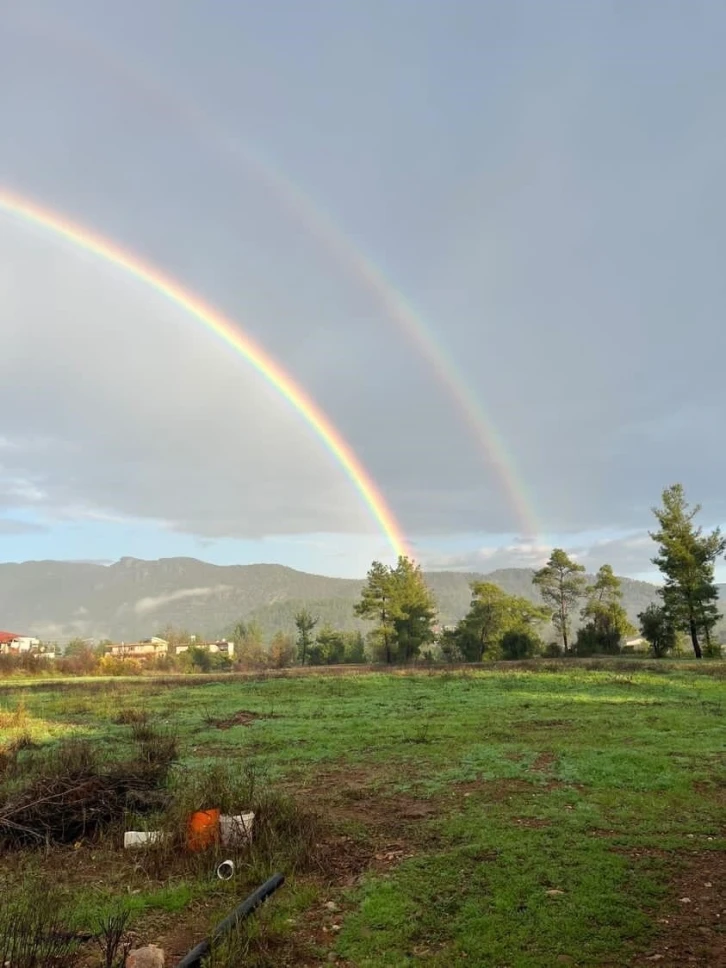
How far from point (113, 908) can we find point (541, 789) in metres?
6.30

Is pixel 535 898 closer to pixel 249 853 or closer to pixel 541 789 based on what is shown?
pixel 249 853

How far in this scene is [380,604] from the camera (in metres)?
60.1

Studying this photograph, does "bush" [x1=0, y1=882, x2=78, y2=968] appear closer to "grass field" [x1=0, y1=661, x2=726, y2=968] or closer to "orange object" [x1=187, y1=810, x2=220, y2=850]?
"grass field" [x1=0, y1=661, x2=726, y2=968]

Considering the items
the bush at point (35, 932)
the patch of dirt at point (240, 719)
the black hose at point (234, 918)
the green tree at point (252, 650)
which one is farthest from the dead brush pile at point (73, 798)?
the green tree at point (252, 650)

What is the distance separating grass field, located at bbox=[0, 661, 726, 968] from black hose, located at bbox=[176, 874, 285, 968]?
0.14 metres

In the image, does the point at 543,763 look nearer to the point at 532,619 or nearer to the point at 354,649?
the point at 532,619

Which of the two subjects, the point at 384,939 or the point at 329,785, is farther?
the point at 329,785

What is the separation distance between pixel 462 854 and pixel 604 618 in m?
51.2

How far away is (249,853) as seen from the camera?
23.2ft

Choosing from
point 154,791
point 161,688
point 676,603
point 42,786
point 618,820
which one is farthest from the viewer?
point 676,603

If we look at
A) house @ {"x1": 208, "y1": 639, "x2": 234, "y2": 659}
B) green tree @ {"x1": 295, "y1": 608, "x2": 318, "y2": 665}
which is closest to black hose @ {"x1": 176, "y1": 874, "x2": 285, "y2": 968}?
green tree @ {"x1": 295, "y1": 608, "x2": 318, "y2": 665}

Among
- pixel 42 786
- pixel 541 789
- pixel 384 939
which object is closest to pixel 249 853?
pixel 384 939

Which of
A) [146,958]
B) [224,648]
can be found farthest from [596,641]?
[224,648]

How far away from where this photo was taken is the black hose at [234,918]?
477cm
